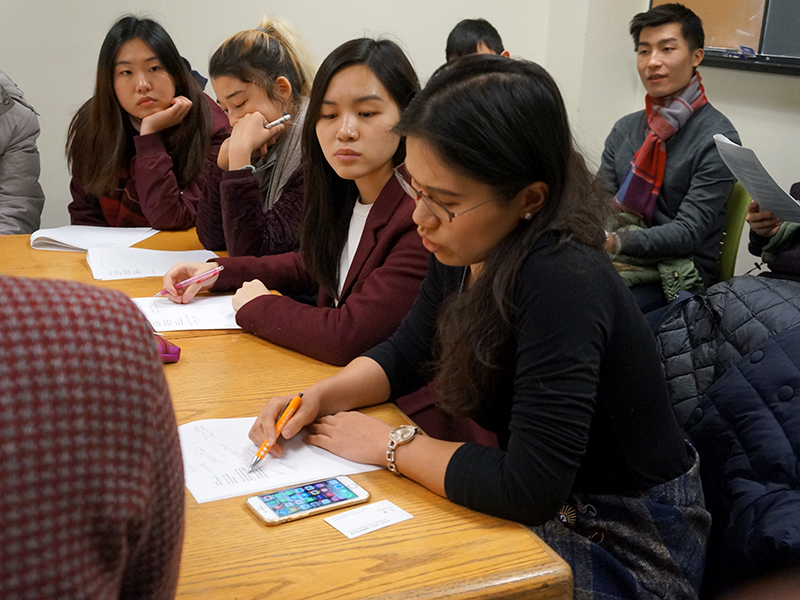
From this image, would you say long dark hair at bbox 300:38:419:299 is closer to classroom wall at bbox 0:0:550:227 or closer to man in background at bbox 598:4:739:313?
man in background at bbox 598:4:739:313

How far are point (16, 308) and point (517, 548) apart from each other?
0.58 metres

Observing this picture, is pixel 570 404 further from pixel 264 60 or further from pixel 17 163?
pixel 17 163

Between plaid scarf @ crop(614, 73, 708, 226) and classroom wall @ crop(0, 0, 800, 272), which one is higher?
classroom wall @ crop(0, 0, 800, 272)

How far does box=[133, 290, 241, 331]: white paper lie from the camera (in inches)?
58.2

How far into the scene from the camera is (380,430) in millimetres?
1004

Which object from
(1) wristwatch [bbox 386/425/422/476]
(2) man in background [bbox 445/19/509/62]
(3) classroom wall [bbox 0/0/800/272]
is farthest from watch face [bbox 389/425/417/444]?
(2) man in background [bbox 445/19/509/62]

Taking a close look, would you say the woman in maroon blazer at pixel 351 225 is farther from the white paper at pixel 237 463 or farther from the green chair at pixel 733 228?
the green chair at pixel 733 228

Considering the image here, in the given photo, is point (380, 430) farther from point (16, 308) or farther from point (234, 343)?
point (16, 308)

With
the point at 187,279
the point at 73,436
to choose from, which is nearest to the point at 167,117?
the point at 187,279

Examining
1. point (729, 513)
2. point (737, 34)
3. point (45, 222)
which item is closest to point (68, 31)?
point (45, 222)

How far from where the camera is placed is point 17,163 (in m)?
2.72

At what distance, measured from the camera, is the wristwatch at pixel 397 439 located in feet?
3.13

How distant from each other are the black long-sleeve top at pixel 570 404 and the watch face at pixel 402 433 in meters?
0.08

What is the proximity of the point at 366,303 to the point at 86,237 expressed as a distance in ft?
3.81
